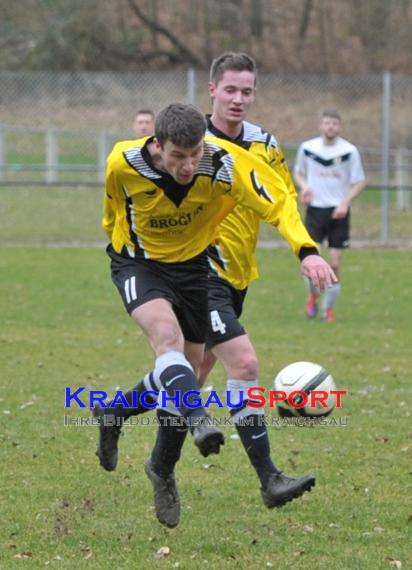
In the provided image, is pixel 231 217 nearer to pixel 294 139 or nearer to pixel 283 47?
pixel 294 139

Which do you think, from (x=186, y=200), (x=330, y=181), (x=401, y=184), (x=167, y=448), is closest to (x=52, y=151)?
(x=401, y=184)

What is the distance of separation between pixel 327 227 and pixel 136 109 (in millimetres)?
8909

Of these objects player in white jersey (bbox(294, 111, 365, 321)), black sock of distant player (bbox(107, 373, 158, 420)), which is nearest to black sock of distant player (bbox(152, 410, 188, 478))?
black sock of distant player (bbox(107, 373, 158, 420))

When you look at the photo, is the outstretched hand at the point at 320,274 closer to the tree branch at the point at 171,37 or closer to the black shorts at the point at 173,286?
the black shorts at the point at 173,286

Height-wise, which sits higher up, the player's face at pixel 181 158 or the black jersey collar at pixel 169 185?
the player's face at pixel 181 158

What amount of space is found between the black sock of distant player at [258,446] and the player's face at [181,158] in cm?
122

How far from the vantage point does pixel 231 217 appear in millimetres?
5855

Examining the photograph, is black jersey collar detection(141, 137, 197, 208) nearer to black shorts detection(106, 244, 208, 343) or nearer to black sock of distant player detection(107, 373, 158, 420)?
black shorts detection(106, 244, 208, 343)

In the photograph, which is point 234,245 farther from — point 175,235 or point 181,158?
point 181,158

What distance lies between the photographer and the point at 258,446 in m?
5.14

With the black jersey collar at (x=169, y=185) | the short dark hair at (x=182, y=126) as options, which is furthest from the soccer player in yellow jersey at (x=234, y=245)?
the short dark hair at (x=182, y=126)

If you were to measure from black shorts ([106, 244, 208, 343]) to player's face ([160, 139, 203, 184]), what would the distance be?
0.53 meters

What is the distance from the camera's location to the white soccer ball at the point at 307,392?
5.77 meters

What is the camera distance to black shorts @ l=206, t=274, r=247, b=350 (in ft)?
17.8
